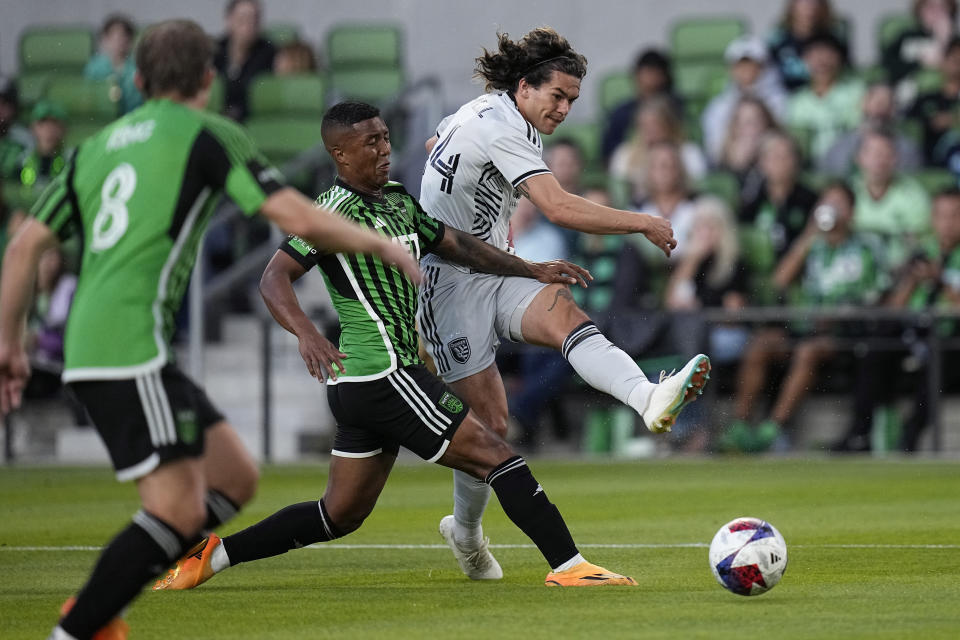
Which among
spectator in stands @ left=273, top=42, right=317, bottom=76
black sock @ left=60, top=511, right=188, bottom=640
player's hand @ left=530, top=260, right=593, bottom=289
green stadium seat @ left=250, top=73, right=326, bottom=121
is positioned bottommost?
black sock @ left=60, top=511, right=188, bottom=640

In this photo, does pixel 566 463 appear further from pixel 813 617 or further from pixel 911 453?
pixel 813 617

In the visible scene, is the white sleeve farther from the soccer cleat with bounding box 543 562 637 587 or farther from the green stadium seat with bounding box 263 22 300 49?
A: the green stadium seat with bounding box 263 22 300 49

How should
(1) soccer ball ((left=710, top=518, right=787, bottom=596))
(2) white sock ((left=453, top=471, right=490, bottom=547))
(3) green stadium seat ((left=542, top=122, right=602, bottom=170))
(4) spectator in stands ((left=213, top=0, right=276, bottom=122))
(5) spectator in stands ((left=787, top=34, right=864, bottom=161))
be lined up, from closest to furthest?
(1) soccer ball ((left=710, top=518, right=787, bottom=596)), (2) white sock ((left=453, top=471, right=490, bottom=547)), (5) spectator in stands ((left=787, top=34, right=864, bottom=161)), (3) green stadium seat ((left=542, top=122, right=602, bottom=170)), (4) spectator in stands ((left=213, top=0, right=276, bottom=122))

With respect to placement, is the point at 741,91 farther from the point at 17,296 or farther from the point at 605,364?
the point at 17,296

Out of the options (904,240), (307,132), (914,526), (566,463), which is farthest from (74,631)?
(307,132)

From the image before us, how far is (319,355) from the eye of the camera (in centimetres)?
629

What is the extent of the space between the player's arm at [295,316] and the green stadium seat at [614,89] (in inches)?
482

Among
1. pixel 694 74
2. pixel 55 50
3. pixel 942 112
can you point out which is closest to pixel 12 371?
pixel 942 112

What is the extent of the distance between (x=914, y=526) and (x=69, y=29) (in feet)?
46.4

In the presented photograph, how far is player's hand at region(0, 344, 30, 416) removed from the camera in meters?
4.50

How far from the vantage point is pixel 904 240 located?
15.0 m

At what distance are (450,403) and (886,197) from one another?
9985mm

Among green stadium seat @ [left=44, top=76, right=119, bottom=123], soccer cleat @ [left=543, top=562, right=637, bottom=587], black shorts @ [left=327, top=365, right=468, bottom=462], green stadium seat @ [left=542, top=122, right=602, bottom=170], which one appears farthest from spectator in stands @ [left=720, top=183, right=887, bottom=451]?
black shorts @ [left=327, top=365, right=468, bottom=462]

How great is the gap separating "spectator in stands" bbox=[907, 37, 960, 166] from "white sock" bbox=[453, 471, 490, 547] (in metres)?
10.8
